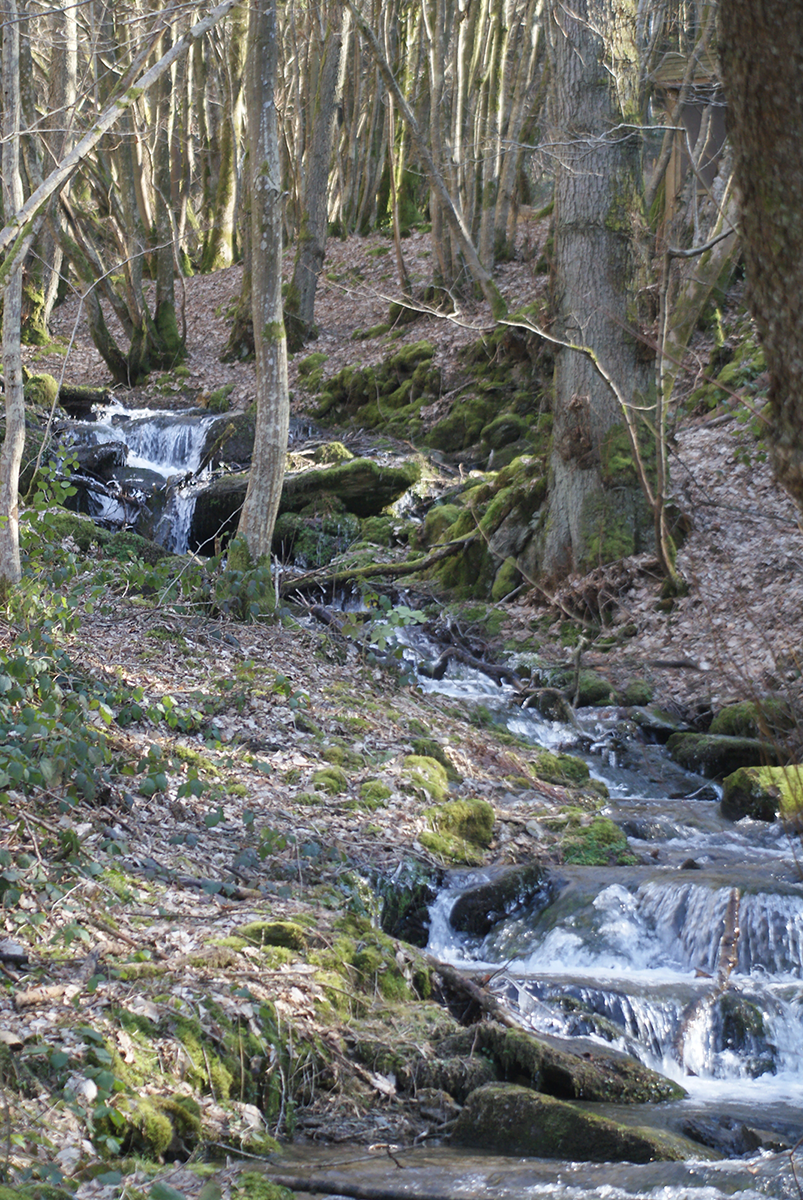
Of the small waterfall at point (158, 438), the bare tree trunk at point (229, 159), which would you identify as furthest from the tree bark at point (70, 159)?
the bare tree trunk at point (229, 159)

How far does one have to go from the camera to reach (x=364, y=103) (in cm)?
3075

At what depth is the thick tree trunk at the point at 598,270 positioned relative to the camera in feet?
36.3

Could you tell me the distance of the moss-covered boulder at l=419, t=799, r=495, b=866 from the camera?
6266mm

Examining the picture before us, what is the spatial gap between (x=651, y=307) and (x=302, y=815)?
8183 millimetres

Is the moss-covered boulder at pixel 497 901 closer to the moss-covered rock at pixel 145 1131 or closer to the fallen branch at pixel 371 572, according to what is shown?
the moss-covered rock at pixel 145 1131

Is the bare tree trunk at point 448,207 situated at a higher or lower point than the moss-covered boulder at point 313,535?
higher

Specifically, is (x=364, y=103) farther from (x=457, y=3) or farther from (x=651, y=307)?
(x=651, y=307)

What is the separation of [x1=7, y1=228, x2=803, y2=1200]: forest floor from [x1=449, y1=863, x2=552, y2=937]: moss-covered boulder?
36 centimetres

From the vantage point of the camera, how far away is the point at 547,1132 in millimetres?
3396

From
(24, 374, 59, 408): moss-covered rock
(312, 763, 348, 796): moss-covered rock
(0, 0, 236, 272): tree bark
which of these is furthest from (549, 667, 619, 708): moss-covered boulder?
(24, 374, 59, 408): moss-covered rock

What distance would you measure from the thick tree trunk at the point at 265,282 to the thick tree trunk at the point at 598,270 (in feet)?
12.6

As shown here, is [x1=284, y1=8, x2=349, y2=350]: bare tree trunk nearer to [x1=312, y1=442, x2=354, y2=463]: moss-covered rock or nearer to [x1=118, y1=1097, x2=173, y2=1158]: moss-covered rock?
[x1=312, y1=442, x2=354, y2=463]: moss-covered rock

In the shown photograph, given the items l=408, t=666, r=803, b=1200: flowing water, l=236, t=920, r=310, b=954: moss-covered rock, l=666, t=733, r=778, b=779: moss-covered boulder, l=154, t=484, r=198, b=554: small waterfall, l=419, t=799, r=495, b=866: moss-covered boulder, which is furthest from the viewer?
l=154, t=484, r=198, b=554: small waterfall

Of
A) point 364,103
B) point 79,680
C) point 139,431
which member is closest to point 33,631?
point 79,680
